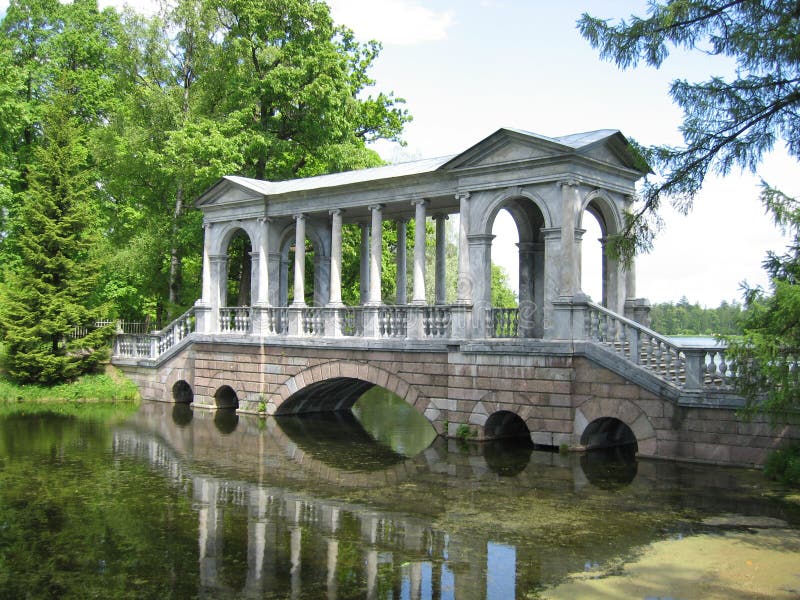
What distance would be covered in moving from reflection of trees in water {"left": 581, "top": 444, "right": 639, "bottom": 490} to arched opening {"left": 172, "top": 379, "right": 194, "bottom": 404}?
47.7 feet

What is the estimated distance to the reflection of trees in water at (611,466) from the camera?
13.3m

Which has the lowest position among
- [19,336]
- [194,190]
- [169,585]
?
[169,585]

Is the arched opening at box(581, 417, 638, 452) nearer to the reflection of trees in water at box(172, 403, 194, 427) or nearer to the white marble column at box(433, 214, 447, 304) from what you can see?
the white marble column at box(433, 214, 447, 304)

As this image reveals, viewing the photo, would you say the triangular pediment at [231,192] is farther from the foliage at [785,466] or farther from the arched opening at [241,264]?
the foliage at [785,466]

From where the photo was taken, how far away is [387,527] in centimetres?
1059

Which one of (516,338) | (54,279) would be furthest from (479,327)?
(54,279)

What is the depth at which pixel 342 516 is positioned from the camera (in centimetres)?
1121

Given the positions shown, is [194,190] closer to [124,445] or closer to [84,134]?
[84,134]

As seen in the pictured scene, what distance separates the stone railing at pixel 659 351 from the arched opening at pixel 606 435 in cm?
148

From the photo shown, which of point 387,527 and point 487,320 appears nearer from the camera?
point 387,527

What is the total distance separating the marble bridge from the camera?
14.5 meters

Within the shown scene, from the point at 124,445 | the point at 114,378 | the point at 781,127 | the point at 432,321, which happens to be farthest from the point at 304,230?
the point at 781,127

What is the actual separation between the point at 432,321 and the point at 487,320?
143 centimetres

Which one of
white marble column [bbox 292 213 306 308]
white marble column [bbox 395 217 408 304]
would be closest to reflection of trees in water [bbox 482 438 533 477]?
white marble column [bbox 395 217 408 304]
